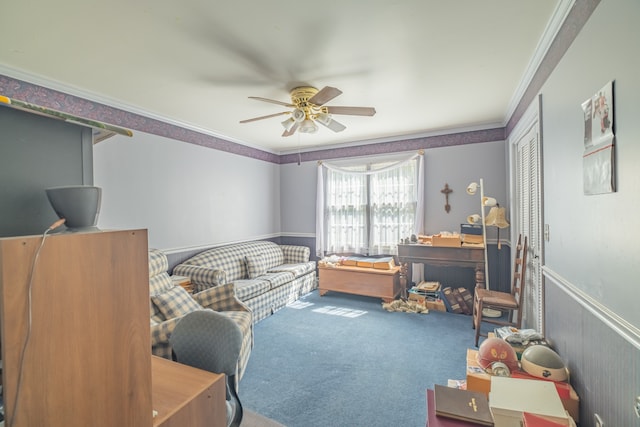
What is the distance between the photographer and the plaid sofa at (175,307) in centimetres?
195

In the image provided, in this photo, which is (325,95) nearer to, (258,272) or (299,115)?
(299,115)

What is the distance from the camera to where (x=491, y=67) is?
2.47 meters

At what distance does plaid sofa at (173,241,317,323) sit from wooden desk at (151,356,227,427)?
184 cm

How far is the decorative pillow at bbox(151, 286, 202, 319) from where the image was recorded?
90.6 inches

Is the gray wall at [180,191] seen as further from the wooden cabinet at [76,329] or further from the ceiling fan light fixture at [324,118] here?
the wooden cabinet at [76,329]

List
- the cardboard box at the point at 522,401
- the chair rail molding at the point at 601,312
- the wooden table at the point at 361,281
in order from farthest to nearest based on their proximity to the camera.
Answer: the wooden table at the point at 361,281
the cardboard box at the point at 522,401
the chair rail molding at the point at 601,312

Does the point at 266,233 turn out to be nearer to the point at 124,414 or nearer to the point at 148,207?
the point at 148,207

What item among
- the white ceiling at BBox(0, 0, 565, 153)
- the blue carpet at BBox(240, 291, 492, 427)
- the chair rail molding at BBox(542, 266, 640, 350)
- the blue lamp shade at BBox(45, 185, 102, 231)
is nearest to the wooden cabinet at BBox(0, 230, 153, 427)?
the blue lamp shade at BBox(45, 185, 102, 231)

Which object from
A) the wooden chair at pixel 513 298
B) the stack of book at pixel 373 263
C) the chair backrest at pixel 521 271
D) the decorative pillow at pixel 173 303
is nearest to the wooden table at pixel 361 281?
the stack of book at pixel 373 263

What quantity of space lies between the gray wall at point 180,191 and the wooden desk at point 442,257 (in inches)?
101

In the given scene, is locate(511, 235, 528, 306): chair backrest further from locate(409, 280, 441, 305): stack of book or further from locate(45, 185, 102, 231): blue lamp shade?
locate(45, 185, 102, 231): blue lamp shade

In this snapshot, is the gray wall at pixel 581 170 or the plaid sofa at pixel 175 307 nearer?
the gray wall at pixel 581 170

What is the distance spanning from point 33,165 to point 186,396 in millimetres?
1026

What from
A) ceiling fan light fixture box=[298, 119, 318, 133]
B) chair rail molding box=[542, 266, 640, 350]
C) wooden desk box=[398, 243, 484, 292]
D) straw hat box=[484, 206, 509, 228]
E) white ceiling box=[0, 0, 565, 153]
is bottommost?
wooden desk box=[398, 243, 484, 292]
